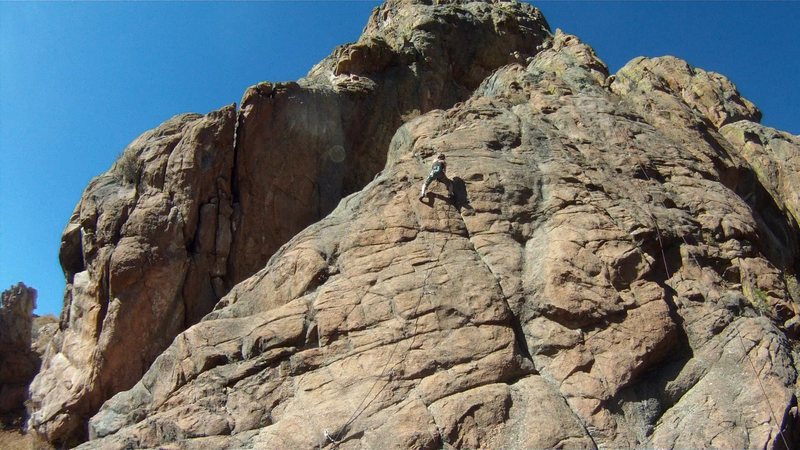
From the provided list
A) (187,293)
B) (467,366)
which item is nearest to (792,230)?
(467,366)

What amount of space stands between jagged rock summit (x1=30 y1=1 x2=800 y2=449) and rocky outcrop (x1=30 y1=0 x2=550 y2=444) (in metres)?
0.08

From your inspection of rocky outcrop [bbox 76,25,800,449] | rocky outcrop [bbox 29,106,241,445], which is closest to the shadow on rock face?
rocky outcrop [bbox 76,25,800,449]

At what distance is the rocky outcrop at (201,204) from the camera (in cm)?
2030

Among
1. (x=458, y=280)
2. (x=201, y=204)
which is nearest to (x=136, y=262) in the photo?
(x=201, y=204)

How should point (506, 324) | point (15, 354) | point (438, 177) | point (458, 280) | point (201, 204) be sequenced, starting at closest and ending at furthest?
point (506, 324)
point (458, 280)
point (438, 177)
point (201, 204)
point (15, 354)

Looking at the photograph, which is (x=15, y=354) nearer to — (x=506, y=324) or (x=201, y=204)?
(x=201, y=204)

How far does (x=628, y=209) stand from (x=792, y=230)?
7745 millimetres

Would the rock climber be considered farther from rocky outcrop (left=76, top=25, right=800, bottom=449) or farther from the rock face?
the rock face

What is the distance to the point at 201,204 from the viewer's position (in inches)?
879

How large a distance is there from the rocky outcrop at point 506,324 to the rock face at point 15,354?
20.2 meters

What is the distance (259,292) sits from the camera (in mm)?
14789

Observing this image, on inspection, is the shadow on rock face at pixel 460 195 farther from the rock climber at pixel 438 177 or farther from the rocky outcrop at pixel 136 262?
the rocky outcrop at pixel 136 262

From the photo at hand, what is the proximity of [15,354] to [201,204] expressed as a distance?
57.6 feet

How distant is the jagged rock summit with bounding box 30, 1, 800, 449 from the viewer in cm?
1188
